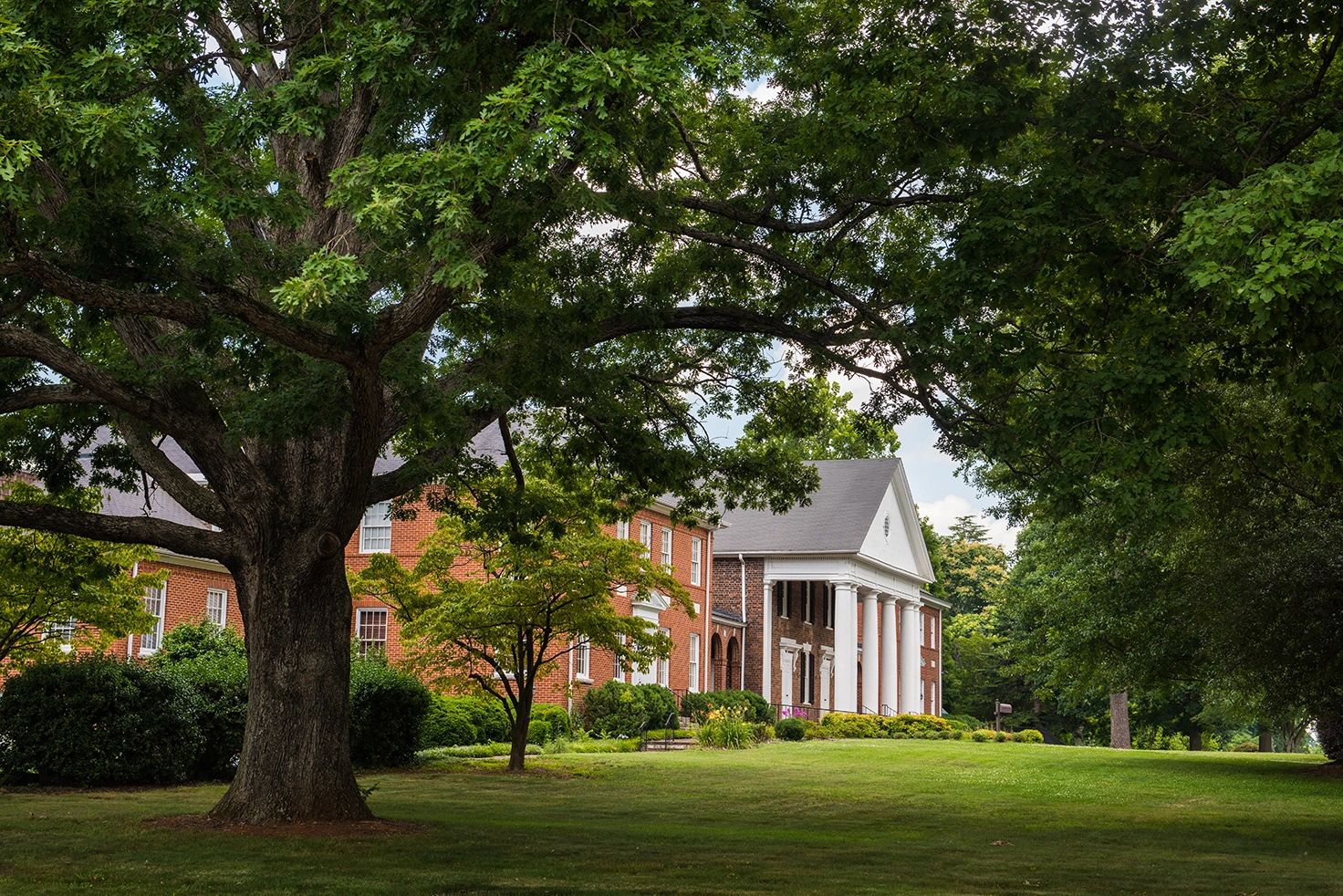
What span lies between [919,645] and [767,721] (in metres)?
Answer: 17.0

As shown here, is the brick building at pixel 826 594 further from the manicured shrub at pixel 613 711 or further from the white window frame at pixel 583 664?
the manicured shrub at pixel 613 711

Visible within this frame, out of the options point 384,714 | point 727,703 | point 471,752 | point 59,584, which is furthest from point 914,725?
point 59,584

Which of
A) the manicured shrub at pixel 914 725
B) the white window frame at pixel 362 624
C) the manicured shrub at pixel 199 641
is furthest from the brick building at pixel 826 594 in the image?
the manicured shrub at pixel 199 641

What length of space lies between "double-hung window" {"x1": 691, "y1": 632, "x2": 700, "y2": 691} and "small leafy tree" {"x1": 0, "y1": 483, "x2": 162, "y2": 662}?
24606 millimetres

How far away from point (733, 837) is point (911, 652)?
4368 centimetres

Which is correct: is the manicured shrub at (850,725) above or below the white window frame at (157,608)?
below

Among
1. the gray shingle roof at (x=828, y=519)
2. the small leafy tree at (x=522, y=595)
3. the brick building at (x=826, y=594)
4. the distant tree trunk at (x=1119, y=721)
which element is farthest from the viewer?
the distant tree trunk at (x=1119, y=721)

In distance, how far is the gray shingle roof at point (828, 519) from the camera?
1964 inches

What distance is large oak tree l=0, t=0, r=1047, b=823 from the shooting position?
8477 mm

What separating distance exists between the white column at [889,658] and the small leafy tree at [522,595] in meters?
30.3

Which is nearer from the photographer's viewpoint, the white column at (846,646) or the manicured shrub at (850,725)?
the manicured shrub at (850,725)

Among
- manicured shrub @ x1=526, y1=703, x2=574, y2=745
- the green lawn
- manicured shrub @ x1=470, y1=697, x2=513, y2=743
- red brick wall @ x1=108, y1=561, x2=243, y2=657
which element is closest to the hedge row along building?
red brick wall @ x1=108, y1=561, x2=243, y2=657

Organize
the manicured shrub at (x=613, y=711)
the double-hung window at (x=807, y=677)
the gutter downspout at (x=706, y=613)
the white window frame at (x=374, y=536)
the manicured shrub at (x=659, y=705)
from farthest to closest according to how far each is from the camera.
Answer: the double-hung window at (x=807, y=677) < the gutter downspout at (x=706, y=613) < the manicured shrub at (x=659, y=705) < the manicured shrub at (x=613, y=711) < the white window frame at (x=374, y=536)

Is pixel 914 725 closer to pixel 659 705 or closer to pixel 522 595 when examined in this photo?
pixel 659 705
